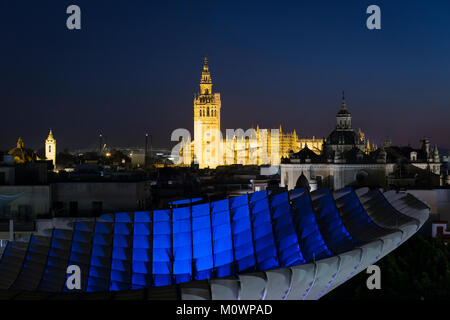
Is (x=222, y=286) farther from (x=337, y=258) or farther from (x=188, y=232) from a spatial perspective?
(x=188, y=232)

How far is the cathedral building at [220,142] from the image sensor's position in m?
176

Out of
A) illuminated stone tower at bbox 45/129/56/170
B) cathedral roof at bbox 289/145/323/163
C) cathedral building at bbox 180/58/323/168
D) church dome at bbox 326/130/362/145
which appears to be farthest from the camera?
cathedral building at bbox 180/58/323/168

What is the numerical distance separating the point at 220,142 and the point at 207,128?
6.69 m

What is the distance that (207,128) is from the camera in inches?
7461

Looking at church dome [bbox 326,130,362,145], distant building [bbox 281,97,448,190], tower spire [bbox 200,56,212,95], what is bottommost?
distant building [bbox 281,97,448,190]

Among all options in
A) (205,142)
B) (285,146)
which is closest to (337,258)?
(285,146)

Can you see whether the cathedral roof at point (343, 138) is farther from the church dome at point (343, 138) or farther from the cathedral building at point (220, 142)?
the cathedral building at point (220, 142)

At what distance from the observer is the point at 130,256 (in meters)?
22.9

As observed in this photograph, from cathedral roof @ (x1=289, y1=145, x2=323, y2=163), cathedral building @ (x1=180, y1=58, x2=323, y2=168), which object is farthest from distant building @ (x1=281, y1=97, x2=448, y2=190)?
cathedral building @ (x1=180, y1=58, x2=323, y2=168)

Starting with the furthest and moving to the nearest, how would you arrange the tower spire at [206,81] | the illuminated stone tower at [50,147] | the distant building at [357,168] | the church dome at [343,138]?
the tower spire at [206,81] → the illuminated stone tower at [50,147] → the church dome at [343,138] → the distant building at [357,168]

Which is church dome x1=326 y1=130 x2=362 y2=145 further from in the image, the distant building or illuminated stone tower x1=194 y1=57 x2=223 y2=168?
illuminated stone tower x1=194 y1=57 x2=223 y2=168

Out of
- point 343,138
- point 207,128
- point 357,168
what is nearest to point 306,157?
point 357,168

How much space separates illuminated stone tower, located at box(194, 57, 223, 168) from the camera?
608 feet

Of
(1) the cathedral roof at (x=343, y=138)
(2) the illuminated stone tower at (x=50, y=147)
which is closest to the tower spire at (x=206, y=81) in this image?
(2) the illuminated stone tower at (x=50, y=147)
